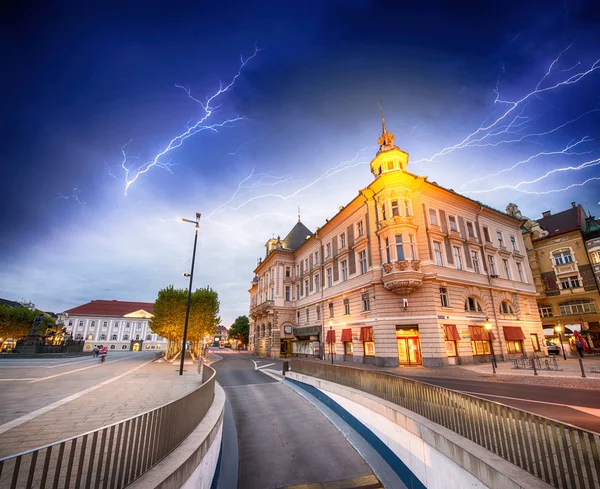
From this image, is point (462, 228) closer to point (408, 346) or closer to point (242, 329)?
point (408, 346)

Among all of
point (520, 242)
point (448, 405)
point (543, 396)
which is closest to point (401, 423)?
point (448, 405)

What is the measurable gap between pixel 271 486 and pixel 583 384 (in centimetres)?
1586

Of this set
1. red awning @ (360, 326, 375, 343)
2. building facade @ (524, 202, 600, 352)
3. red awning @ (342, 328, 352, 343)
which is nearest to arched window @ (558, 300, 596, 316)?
building facade @ (524, 202, 600, 352)

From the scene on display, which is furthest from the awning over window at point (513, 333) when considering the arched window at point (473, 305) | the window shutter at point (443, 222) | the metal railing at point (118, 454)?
the metal railing at point (118, 454)

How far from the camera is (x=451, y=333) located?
23297 millimetres

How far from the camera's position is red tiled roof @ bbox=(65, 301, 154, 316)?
83.9 meters

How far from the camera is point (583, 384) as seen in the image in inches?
525

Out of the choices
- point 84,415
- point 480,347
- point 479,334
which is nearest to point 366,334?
point 479,334

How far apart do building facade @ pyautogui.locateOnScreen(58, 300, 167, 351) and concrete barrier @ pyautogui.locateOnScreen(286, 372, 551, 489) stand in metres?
85.9

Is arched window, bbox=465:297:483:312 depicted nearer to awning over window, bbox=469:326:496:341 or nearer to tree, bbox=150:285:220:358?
awning over window, bbox=469:326:496:341

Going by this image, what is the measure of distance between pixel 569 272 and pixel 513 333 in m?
17.4

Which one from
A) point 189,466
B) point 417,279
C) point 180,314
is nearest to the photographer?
point 189,466

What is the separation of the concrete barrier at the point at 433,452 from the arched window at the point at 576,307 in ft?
133

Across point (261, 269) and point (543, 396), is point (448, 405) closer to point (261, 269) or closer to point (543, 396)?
point (543, 396)
